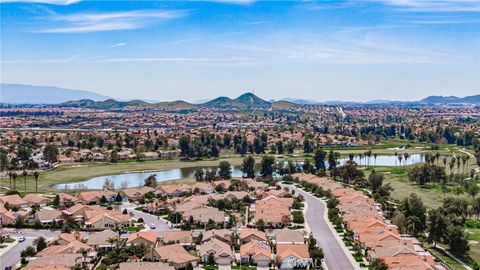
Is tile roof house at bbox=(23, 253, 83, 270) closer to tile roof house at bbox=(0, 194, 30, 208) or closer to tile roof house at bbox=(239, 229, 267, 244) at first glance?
tile roof house at bbox=(239, 229, 267, 244)

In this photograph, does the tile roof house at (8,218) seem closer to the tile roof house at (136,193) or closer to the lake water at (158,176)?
the tile roof house at (136,193)

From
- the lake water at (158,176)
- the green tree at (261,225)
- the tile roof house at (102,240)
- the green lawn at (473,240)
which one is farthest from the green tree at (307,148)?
the tile roof house at (102,240)

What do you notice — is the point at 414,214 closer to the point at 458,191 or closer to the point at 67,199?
the point at 458,191

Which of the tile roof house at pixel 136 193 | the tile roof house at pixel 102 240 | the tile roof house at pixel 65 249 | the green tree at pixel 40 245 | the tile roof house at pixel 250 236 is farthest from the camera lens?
the tile roof house at pixel 136 193

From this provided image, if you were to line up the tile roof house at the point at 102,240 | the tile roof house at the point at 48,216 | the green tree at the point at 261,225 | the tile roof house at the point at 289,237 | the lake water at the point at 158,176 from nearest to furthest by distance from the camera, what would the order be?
1. the tile roof house at the point at 102,240
2. the tile roof house at the point at 289,237
3. the green tree at the point at 261,225
4. the tile roof house at the point at 48,216
5. the lake water at the point at 158,176

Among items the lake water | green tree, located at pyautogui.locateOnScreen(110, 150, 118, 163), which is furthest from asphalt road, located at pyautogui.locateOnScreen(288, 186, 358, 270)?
green tree, located at pyautogui.locateOnScreen(110, 150, 118, 163)

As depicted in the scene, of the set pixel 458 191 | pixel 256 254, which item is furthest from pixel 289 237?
pixel 458 191

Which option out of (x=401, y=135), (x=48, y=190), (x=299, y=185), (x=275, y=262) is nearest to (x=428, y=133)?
(x=401, y=135)

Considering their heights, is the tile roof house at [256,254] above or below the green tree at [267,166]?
below
